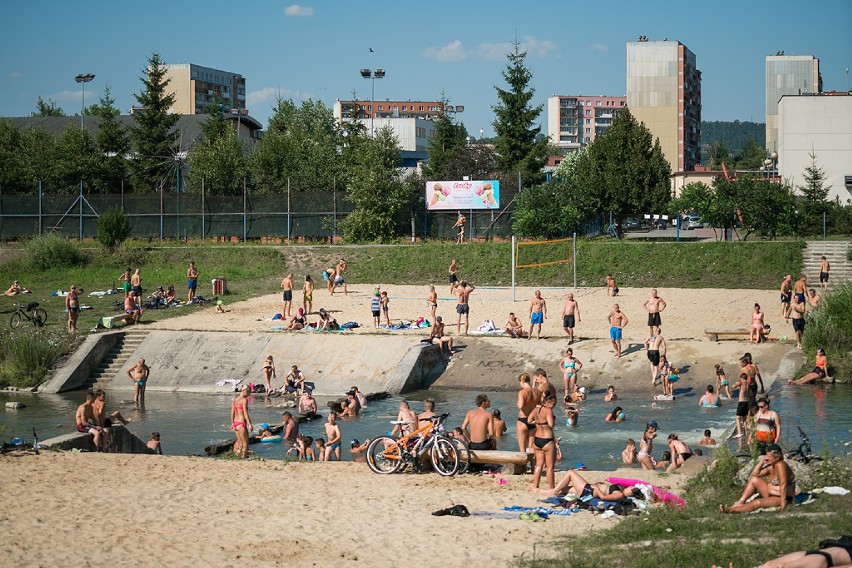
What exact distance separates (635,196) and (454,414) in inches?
1008

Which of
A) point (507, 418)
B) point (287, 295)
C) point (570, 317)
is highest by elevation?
point (287, 295)

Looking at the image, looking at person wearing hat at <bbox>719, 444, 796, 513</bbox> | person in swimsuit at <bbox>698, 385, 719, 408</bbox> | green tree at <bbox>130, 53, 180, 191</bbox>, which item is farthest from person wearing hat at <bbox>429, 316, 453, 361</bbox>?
green tree at <bbox>130, 53, 180, 191</bbox>

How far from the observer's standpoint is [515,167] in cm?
6009

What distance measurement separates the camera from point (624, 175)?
151 feet

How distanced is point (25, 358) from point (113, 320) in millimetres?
3829

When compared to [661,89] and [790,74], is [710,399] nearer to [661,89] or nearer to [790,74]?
[661,89]

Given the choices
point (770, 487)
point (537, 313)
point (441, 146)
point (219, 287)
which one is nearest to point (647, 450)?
point (770, 487)

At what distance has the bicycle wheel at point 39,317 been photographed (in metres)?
31.7

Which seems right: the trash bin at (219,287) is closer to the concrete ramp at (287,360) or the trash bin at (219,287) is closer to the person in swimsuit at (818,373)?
the concrete ramp at (287,360)

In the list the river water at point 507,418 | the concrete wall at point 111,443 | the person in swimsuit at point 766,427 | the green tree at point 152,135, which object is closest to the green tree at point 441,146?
the green tree at point 152,135

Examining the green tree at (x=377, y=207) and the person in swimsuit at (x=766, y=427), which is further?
the green tree at (x=377, y=207)

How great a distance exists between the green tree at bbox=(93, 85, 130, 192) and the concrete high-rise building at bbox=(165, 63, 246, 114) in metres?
62.5

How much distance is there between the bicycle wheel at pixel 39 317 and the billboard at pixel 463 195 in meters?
19.1

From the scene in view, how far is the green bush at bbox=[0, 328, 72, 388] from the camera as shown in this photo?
27844 millimetres
